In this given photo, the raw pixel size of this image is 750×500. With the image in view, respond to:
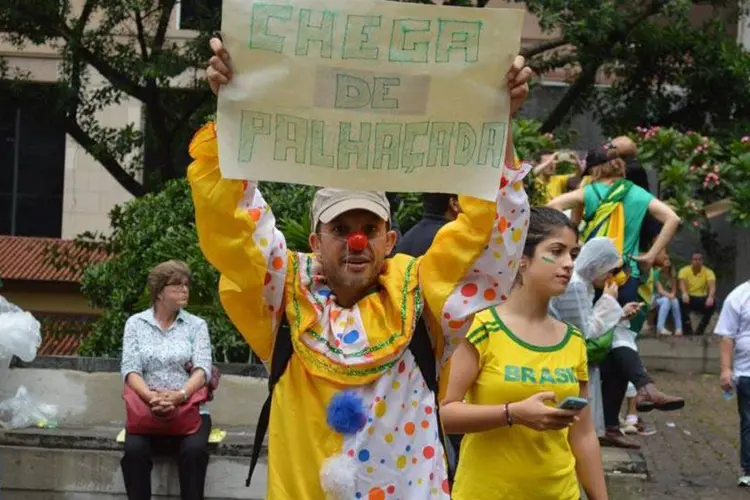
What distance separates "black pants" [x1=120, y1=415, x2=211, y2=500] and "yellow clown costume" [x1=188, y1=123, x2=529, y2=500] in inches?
140

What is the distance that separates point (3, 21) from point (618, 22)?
259 inches

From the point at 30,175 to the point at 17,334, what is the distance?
21006 millimetres

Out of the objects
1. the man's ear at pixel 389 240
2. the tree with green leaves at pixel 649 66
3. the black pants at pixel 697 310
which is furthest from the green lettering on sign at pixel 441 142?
the black pants at pixel 697 310

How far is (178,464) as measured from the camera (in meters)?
7.71

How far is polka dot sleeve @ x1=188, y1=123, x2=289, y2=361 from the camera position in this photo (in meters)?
Answer: 3.98

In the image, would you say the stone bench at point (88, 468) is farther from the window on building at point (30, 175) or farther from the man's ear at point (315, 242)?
the window on building at point (30, 175)

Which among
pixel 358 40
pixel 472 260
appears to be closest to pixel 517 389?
pixel 472 260

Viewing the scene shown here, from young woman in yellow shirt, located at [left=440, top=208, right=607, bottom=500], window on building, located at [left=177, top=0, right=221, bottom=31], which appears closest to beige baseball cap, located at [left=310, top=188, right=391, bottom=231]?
young woman in yellow shirt, located at [left=440, top=208, right=607, bottom=500]

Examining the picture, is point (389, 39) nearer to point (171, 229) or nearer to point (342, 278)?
point (342, 278)

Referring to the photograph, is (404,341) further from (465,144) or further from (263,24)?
(263,24)

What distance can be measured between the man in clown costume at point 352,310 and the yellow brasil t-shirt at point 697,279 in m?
15.4

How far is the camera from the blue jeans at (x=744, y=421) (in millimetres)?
9297

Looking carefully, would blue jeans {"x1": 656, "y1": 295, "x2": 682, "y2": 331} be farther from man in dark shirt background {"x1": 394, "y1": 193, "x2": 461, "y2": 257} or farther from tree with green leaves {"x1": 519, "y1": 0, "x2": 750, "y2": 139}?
man in dark shirt background {"x1": 394, "y1": 193, "x2": 461, "y2": 257}

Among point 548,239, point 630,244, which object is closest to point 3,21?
point 630,244
